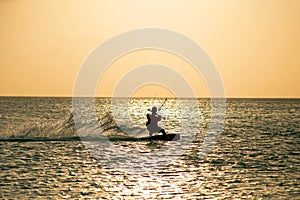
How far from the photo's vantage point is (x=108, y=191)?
92.6ft

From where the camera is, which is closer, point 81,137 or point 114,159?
point 114,159

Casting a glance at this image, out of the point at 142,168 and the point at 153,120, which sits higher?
the point at 153,120

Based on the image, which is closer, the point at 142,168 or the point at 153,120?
the point at 142,168

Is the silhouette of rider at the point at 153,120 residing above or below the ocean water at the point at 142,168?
above

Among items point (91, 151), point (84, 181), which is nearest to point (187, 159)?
point (91, 151)

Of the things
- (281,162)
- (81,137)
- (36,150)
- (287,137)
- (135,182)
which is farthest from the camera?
(287,137)

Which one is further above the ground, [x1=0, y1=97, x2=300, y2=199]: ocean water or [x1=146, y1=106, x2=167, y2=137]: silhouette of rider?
[x1=146, y1=106, x2=167, y2=137]: silhouette of rider

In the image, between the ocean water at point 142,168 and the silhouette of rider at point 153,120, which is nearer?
the ocean water at point 142,168

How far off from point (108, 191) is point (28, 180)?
5405 mm

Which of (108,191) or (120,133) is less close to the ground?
(120,133)

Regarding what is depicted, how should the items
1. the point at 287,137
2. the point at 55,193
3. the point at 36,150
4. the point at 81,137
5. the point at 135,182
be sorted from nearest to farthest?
the point at 55,193 → the point at 135,182 → the point at 36,150 → the point at 81,137 → the point at 287,137

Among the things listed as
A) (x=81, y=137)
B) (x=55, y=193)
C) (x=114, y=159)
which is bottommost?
(x=55, y=193)

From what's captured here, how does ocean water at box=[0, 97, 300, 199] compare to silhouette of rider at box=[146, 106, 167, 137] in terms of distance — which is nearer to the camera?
ocean water at box=[0, 97, 300, 199]

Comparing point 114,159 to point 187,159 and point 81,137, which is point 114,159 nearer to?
point 187,159
